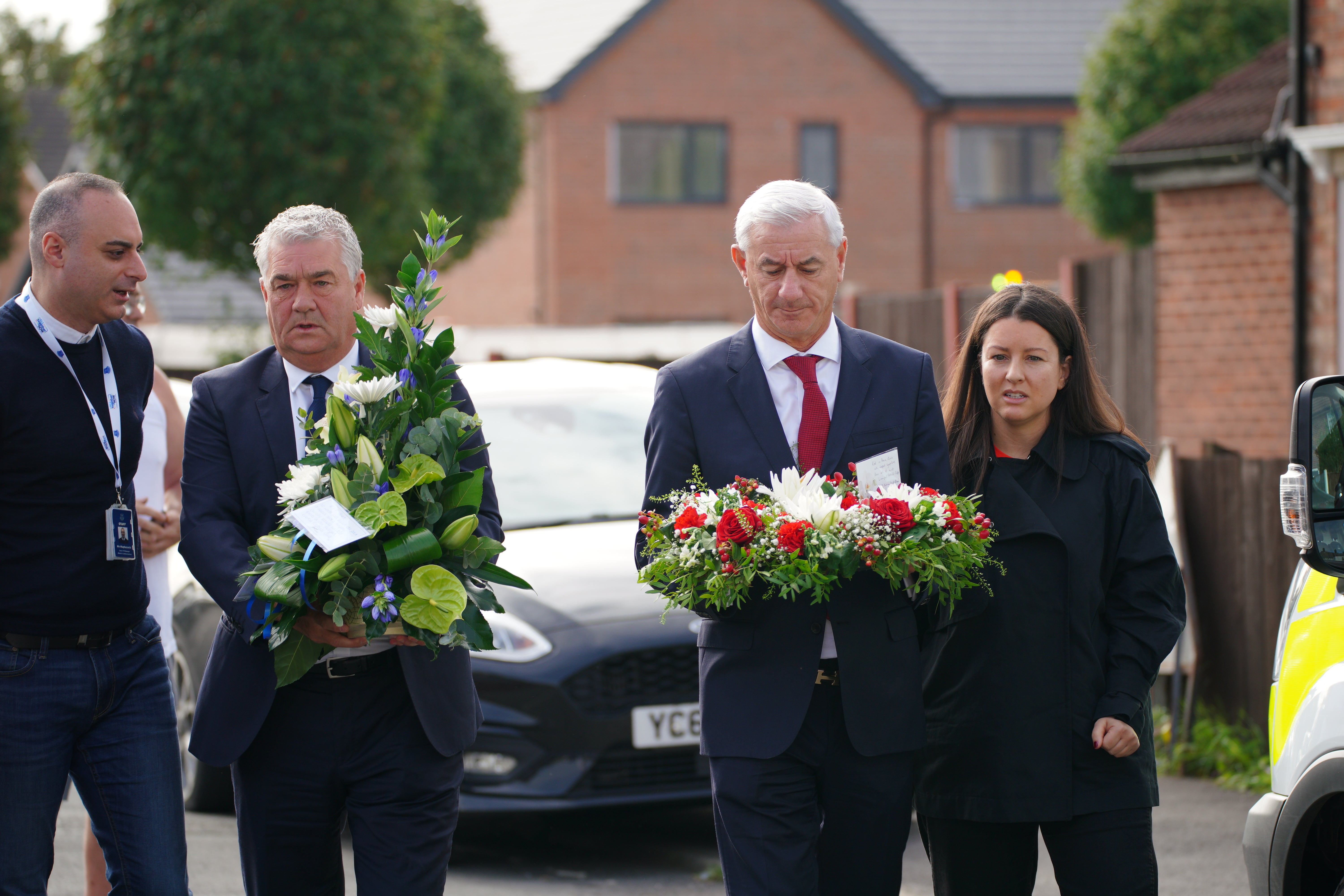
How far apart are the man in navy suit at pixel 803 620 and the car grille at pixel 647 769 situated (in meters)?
2.18

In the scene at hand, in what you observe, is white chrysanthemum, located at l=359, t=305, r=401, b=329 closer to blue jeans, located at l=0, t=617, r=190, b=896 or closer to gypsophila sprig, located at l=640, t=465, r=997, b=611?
gypsophila sprig, located at l=640, t=465, r=997, b=611

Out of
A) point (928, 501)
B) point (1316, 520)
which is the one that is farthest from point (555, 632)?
point (1316, 520)

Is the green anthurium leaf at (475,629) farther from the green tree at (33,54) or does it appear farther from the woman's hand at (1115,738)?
the green tree at (33,54)

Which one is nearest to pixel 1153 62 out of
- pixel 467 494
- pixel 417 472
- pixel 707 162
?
pixel 707 162

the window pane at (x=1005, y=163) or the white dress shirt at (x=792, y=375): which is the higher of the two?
the window pane at (x=1005, y=163)

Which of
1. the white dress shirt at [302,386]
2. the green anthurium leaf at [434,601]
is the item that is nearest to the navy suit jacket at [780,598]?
the green anthurium leaf at [434,601]

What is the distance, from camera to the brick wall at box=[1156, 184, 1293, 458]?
46.4ft

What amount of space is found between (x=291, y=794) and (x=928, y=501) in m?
1.69

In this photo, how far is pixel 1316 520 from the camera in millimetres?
3479

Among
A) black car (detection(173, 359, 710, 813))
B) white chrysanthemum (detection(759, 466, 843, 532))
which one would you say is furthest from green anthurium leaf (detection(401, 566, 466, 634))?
black car (detection(173, 359, 710, 813))

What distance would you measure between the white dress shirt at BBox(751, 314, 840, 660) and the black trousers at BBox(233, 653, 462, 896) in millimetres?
1130

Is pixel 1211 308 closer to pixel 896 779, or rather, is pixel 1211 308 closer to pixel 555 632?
pixel 555 632

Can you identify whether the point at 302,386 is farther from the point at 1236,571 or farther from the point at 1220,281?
the point at 1220,281

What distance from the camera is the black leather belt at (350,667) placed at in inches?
156
